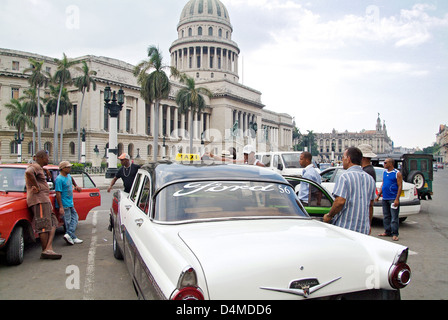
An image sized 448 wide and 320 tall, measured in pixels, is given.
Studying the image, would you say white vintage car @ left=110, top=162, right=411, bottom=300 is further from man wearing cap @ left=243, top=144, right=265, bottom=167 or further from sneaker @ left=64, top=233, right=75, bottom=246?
man wearing cap @ left=243, top=144, right=265, bottom=167

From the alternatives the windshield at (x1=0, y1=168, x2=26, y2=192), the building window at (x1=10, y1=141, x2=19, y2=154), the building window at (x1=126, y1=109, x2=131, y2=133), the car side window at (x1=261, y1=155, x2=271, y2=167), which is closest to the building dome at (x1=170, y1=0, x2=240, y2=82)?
the building window at (x1=126, y1=109, x2=131, y2=133)

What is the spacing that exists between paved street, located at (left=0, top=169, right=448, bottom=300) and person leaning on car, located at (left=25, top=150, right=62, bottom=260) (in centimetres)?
31

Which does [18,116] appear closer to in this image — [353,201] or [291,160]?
[291,160]

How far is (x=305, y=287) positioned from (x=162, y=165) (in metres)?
2.50

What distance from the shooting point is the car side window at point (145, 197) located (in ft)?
13.0

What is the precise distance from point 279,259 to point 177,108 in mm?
69569

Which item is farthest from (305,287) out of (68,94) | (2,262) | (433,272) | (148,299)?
(68,94)

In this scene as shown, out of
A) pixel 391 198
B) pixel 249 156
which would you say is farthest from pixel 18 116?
pixel 391 198

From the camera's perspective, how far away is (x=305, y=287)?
2455mm

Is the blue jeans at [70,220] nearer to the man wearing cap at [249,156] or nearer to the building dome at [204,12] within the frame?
the man wearing cap at [249,156]

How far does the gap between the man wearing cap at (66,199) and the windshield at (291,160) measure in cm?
985

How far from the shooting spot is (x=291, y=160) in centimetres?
1547

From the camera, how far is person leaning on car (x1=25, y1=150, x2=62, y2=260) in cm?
584
